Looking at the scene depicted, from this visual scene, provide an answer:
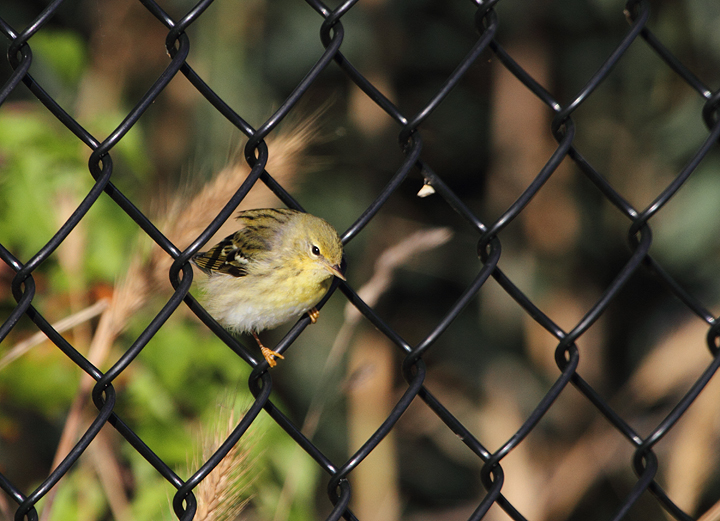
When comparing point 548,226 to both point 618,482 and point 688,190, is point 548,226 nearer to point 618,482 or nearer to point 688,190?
point 688,190

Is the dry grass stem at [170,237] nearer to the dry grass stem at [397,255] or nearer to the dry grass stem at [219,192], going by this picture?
the dry grass stem at [219,192]

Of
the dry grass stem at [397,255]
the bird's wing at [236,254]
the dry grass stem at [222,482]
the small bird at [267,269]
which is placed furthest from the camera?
the bird's wing at [236,254]

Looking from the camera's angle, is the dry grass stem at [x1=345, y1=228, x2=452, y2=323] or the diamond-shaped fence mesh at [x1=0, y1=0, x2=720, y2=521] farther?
the diamond-shaped fence mesh at [x1=0, y1=0, x2=720, y2=521]

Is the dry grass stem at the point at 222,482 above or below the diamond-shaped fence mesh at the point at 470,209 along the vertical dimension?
below

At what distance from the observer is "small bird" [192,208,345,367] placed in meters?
2.72

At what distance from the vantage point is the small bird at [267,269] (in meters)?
2.72

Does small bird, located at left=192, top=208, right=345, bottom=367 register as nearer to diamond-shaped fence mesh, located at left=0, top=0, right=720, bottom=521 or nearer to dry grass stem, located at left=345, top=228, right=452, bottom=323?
diamond-shaped fence mesh, located at left=0, top=0, right=720, bottom=521

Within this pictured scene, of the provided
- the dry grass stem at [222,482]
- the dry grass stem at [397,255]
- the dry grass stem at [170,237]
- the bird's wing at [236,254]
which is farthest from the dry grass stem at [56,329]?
the bird's wing at [236,254]

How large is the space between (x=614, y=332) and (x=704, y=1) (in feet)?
7.39

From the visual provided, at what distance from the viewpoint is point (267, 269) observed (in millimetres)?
2865

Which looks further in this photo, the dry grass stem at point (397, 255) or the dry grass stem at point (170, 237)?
the dry grass stem at point (397, 255)

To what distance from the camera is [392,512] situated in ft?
14.3

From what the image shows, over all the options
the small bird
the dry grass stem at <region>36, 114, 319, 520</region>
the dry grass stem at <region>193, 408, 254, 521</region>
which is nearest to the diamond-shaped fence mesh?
the small bird

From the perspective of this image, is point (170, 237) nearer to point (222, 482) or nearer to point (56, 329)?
point (56, 329)
